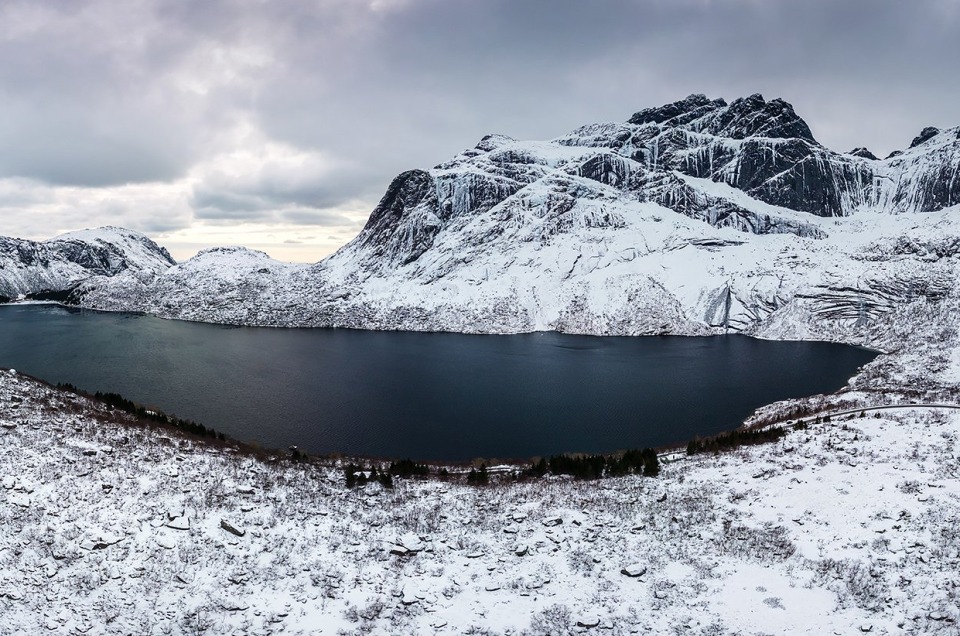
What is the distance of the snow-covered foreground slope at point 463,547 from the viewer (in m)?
16.2

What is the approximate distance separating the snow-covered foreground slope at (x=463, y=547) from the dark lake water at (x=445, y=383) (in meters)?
21.5

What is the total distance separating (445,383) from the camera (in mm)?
79000

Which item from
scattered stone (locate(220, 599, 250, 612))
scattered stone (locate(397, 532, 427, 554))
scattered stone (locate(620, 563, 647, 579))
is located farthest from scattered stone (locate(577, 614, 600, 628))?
scattered stone (locate(220, 599, 250, 612))

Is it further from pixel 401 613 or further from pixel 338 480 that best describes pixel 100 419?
pixel 401 613

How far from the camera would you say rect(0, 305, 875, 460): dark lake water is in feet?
172

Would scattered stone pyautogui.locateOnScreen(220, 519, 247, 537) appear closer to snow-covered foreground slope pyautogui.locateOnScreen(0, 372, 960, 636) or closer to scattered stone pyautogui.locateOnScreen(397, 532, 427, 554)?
snow-covered foreground slope pyautogui.locateOnScreen(0, 372, 960, 636)

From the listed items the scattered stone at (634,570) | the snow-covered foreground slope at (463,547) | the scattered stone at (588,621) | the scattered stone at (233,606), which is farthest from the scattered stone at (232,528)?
the scattered stone at (634,570)

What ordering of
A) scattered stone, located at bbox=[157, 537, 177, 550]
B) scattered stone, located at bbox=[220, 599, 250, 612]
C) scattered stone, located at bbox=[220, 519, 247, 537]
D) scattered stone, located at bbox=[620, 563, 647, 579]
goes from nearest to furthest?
1. scattered stone, located at bbox=[220, 599, 250, 612]
2. scattered stone, located at bbox=[620, 563, 647, 579]
3. scattered stone, located at bbox=[157, 537, 177, 550]
4. scattered stone, located at bbox=[220, 519, 247, 537]

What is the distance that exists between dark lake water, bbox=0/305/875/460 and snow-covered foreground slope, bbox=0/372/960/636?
70.6 feet

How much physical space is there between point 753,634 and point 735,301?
5373 inches

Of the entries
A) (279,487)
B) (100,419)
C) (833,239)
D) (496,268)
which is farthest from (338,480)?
(833,239)

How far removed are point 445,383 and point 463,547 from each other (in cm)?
5833

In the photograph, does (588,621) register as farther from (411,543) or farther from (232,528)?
(232,528)

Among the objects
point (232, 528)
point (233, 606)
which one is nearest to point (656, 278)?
point (232, 528)
